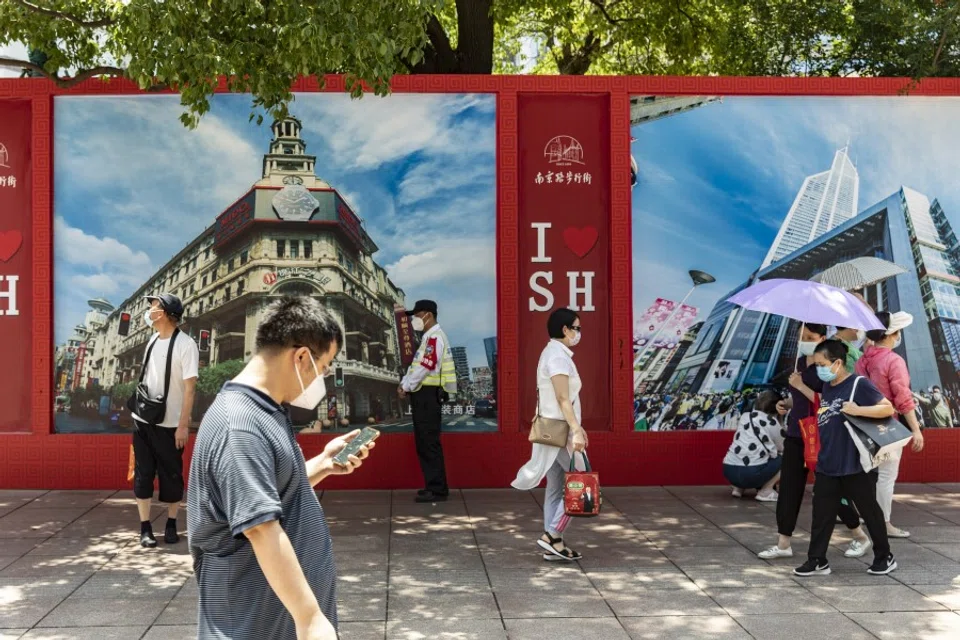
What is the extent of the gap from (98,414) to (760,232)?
6.41 m

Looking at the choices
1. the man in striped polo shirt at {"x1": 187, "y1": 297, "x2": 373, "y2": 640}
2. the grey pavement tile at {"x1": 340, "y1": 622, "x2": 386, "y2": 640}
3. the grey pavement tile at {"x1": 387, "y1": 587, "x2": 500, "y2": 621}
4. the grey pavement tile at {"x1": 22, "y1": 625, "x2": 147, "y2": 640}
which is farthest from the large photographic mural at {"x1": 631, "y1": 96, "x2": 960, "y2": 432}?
the man in striped polo shirt at {"x1": 187, "y1": 297, "x2": 373, "y2": 640}

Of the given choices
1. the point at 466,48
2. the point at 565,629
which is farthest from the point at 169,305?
the point at 466,48

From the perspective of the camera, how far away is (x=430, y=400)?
9.16m

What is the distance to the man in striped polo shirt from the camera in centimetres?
262

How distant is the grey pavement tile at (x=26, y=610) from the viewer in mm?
5646

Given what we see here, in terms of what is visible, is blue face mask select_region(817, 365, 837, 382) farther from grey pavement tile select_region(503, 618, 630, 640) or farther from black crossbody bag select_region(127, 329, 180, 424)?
black crossbody bag select_region(127, 329, 180, 424)

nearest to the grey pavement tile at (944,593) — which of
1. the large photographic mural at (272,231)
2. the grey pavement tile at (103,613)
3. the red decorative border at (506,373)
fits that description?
the red decorative border at (506,373)

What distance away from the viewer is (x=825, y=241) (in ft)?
32.2

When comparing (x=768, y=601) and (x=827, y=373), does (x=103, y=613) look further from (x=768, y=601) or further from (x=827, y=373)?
(x=827, y=373)

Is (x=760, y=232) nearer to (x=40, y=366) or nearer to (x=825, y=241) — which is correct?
(x=825, y=241)

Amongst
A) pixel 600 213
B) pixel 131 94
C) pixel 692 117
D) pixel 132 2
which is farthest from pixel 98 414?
pixel 692 117

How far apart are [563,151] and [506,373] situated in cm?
215

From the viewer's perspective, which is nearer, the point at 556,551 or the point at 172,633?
the point at 172,633

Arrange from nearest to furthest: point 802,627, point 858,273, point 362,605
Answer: point 802,627, point 362,605, point 858,273
